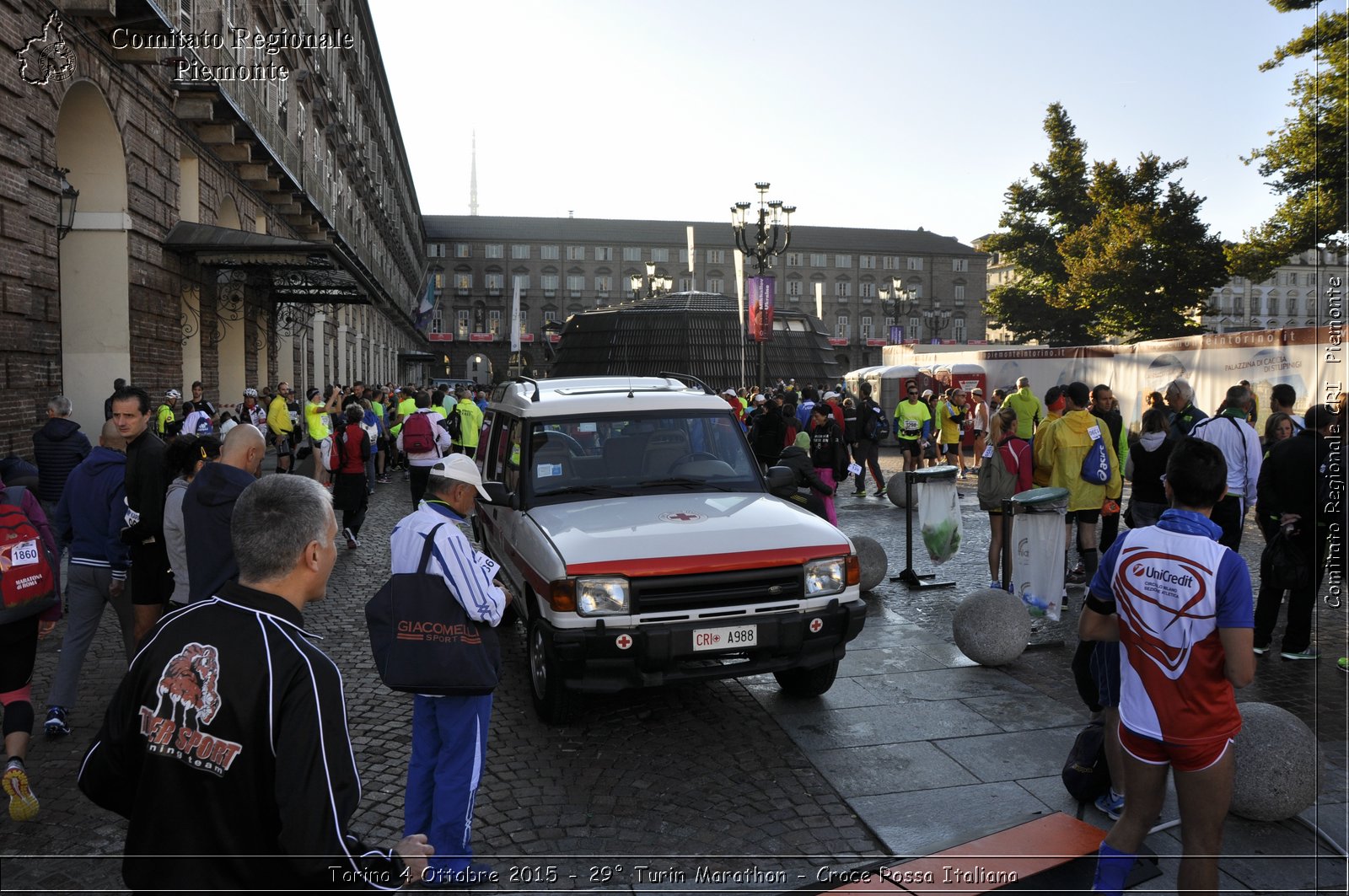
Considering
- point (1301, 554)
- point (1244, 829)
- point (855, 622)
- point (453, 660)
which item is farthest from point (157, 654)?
point (1301, 554)

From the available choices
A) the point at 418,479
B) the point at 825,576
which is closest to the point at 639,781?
the point at 825,576

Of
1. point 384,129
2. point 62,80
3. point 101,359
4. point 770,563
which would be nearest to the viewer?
point 770,563

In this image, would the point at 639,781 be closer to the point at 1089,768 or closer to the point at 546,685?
the point at 546,685

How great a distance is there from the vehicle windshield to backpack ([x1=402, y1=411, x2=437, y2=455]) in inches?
220

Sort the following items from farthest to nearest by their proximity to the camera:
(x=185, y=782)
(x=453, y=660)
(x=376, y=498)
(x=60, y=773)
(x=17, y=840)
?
(x=376, y=498) < (x=60, y=773) < (x=17, y=840) < (x=453, y=660) < (x=185, y=782)

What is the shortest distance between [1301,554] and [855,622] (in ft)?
11.2

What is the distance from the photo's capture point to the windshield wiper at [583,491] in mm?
6078

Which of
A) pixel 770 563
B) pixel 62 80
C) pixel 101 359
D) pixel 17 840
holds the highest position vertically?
pixel 62 80

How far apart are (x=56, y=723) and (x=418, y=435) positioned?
6616mm

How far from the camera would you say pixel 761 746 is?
5137 mm

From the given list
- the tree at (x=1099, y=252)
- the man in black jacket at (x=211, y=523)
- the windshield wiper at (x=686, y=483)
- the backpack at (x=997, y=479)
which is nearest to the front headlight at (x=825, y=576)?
the windshield wiper at (x=686, y=483)

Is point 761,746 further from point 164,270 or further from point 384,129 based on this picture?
point 384,129

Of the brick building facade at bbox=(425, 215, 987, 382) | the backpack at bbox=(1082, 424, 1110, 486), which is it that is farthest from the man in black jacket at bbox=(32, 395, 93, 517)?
the brick building facade at bbox=(425, 215, 987, 382)

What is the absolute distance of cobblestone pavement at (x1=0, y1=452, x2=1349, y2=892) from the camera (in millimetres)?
3879
